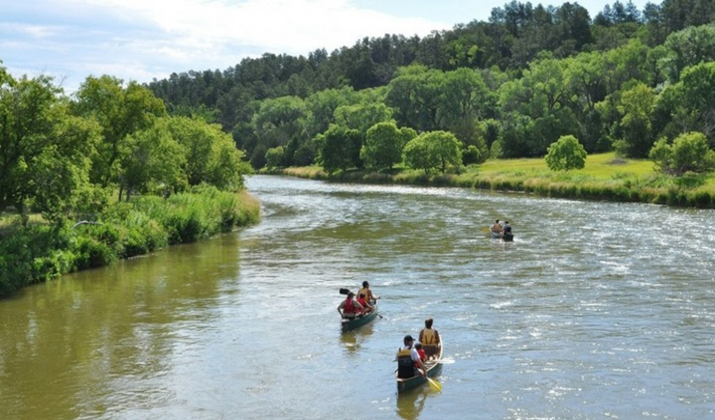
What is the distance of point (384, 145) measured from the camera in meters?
144

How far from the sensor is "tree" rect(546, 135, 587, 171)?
106 metres

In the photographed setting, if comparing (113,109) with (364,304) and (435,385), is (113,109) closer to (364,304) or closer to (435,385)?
(364,304)

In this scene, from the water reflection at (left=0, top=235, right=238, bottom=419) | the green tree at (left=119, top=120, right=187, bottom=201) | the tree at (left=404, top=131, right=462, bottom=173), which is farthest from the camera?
the tree at (left=404, top=131, right=462, bottom=173)

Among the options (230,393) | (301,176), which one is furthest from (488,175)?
(230,393)

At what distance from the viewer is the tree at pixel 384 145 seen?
5674 inches

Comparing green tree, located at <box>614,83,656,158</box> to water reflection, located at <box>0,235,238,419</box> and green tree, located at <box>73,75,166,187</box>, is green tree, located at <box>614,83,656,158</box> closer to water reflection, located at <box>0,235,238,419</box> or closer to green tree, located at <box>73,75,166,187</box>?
green tree, located at <box>73,75,166,187</box>

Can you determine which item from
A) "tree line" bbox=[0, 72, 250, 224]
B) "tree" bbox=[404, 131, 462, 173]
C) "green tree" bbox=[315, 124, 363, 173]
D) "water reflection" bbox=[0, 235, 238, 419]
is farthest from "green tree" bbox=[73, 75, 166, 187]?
"green tree" bbox=[315, 124, 363, 173]

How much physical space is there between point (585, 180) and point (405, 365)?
7588cm

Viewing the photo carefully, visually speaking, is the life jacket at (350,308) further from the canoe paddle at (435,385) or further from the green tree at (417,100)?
the green tree at (417,100)

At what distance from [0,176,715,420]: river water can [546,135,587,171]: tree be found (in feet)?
173

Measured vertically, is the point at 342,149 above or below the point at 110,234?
above

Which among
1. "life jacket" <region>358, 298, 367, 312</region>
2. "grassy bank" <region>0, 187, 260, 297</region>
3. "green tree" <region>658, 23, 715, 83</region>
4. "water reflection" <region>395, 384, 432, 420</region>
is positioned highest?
"green tree" <region>658, 23, 715, 83</region>

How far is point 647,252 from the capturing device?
155 feet

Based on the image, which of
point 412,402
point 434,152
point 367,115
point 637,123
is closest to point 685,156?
point 637,123
